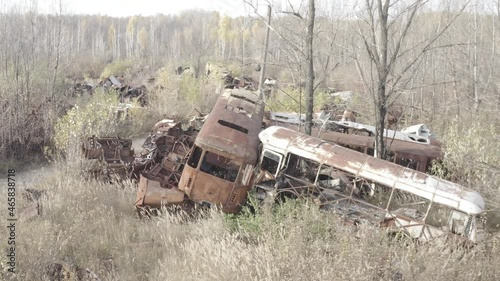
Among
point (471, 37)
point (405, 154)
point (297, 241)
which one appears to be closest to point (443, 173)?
point (405, 154)

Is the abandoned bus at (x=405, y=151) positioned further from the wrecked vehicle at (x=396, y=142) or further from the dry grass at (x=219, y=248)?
the dry grass at (x=219, y=248)

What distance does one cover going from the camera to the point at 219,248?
16.7ft

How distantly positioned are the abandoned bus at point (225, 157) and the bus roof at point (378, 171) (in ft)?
1.87

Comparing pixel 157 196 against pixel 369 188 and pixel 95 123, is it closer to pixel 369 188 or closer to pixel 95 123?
pixel 369 188

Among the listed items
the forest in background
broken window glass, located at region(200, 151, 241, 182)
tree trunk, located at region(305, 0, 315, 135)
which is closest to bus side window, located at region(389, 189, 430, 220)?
the forest in background

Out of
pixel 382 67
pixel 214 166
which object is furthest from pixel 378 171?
pixel 214 166

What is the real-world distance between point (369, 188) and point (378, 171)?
5.41 feet

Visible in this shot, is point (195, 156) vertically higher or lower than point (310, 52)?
lower

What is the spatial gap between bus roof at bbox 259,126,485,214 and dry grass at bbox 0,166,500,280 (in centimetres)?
75

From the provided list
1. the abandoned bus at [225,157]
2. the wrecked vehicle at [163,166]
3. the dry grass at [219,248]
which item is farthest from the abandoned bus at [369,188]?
the wrecked vehicle at [163,166]

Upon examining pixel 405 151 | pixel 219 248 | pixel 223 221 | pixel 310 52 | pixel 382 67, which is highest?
pixel 310 52

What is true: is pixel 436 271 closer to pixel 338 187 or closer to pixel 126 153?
pixel 338 187

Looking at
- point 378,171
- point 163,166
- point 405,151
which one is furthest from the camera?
point 405,151

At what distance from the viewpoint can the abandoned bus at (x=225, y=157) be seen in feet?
22.8
